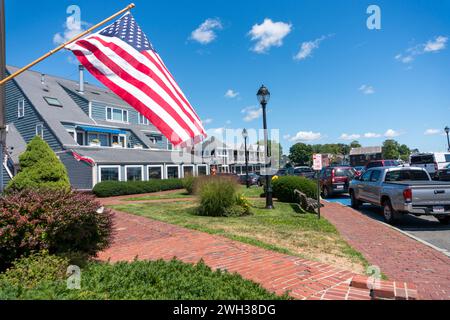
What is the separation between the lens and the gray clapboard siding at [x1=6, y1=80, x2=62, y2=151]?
21.6 metres

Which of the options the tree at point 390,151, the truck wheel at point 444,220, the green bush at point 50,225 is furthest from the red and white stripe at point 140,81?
the tree at point 390,151

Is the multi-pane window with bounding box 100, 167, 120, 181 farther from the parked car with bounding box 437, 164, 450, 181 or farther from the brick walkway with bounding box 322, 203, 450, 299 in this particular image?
the parked car with bounding box 437, 164, 450, 181

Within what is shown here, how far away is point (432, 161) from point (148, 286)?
86.4 feet

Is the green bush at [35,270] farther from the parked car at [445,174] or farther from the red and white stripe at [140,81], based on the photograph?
the parked car at [445,174]

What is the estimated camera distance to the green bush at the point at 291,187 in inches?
521

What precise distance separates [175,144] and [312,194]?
399 inches

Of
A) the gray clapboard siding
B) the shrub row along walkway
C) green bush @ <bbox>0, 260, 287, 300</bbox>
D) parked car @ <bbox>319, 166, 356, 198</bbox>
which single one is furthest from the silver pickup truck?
the gray clapboard siding

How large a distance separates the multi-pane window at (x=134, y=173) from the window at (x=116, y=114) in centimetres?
709

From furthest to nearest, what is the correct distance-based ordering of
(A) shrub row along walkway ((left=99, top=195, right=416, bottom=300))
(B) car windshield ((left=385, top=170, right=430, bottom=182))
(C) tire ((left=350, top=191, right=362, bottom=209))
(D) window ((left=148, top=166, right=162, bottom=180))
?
(D) window ((left=148, top=166, right=162, bottom=180)) → (C) tire ((left=350, top=191, right=362, bottom=209)) → (B) car windshield ((left=385, top=170, right=430, bottom=182)) → (A) shrub row along walkway ((left=99, top=195, right=416, bottom=300))

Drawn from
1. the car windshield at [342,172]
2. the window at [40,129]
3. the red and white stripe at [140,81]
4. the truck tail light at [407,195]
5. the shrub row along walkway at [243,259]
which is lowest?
→ the shrub row along walkway at [243,259]

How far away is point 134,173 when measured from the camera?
2480 centimetres

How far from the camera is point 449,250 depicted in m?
6.09
